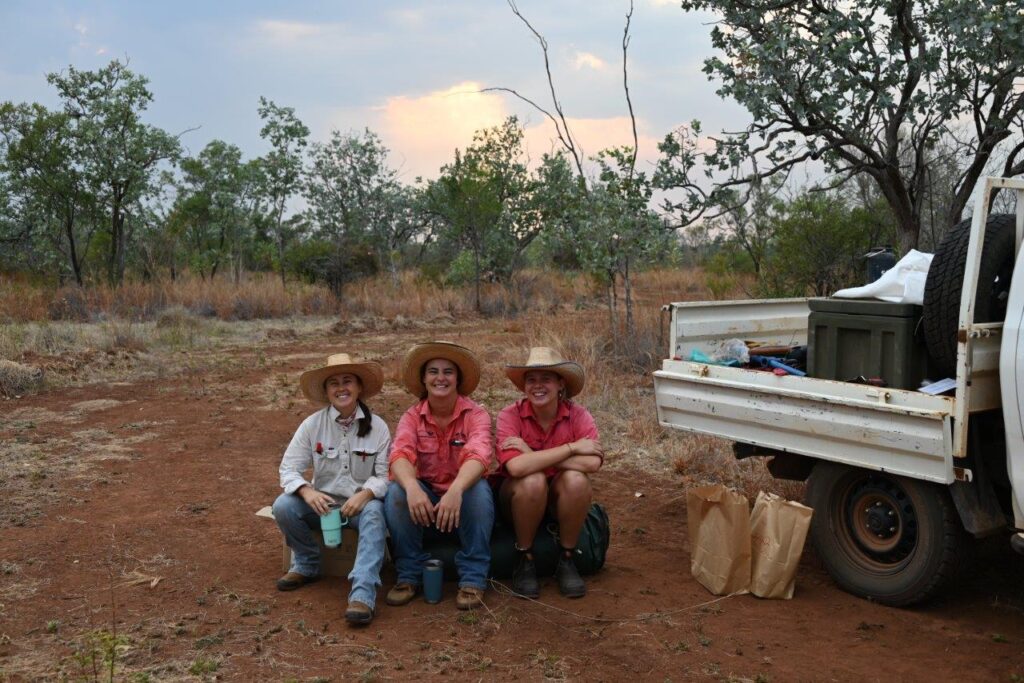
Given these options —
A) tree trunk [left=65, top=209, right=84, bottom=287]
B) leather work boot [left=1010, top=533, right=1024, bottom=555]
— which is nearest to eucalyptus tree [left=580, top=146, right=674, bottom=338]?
leather work boot [left=1010, top=533, right=1024, bottom=555]

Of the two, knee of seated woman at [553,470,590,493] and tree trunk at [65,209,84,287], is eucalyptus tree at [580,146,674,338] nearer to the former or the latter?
knee of seated woman at [553,470,590,493]

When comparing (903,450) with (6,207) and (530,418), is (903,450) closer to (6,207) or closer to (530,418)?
(530,418)

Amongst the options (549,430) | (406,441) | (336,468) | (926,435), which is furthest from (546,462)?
(926,435)

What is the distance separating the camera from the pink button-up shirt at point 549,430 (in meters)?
4.99

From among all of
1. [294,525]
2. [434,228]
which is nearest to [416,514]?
[294,525]

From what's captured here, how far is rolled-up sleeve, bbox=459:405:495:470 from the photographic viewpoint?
477 centimetres

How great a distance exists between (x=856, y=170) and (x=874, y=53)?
3.78ft

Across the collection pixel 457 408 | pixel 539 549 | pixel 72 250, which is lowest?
pixel 539 549

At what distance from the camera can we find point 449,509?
15.0 feet

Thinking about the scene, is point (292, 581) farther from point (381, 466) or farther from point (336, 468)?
point (381, 466)

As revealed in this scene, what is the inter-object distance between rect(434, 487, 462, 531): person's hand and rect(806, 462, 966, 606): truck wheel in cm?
177

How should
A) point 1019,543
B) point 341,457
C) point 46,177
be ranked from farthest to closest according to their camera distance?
point 46,177 → point 341,457 → point 1019,543

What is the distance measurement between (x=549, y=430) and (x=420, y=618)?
113cm

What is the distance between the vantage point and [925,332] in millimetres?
4477
